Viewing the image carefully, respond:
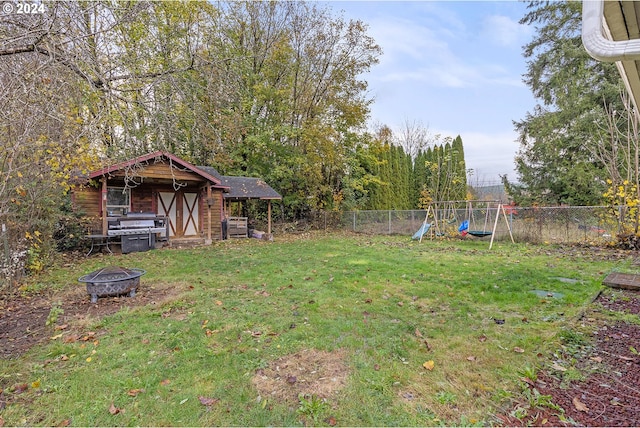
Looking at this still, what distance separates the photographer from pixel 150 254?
9.59 m

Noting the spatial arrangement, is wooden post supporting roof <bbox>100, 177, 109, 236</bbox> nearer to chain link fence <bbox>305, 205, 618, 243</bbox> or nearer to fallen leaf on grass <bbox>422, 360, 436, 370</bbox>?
fallen leaf on grass <bbox>422, 360, 436, 370</bbox>

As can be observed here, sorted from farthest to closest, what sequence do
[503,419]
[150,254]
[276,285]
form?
[150,254] < [276,285] < [503,419]

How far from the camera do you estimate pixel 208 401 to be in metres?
2.35

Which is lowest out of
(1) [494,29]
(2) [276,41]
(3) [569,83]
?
(1) [494,29]

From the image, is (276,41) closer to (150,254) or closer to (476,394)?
(150,254)

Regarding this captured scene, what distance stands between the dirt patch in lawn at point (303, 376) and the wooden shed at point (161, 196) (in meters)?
7.71

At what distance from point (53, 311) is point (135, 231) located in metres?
6.78

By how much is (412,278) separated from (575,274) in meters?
3.10

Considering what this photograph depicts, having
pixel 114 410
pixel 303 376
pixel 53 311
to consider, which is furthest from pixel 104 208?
pixel 303 376

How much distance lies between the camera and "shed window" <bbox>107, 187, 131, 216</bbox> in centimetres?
1139

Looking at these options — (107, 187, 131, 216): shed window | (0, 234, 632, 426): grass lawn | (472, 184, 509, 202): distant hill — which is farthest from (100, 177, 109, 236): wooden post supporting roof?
(472, 184, 509, 202): distant hill

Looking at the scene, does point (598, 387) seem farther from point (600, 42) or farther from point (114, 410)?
point (114, 410)

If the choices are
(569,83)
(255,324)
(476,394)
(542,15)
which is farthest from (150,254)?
(542,15)

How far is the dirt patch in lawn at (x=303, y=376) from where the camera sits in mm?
2461
